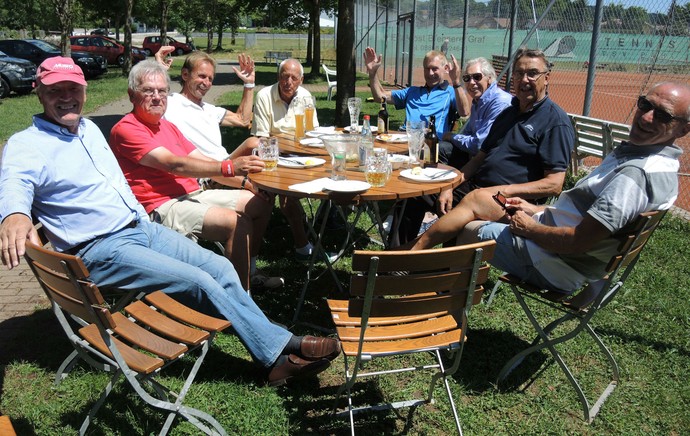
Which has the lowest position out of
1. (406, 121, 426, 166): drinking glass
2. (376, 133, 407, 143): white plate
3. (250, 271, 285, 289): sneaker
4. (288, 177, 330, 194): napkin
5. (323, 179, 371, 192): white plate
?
(250, 271, 285, 289): sneaker

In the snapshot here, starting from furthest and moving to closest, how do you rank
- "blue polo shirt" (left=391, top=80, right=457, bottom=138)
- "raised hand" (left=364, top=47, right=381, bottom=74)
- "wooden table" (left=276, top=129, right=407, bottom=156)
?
"blue polo shirt" (left=391, top=80, right=457, bottom=138) < "raised hand" (left=364, top=47, right=381, bottom=74) < "wooden table" (left=276, top=129, right=407, bottom=156)

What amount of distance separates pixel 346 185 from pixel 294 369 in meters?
1.08

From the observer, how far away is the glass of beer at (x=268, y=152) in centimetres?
368

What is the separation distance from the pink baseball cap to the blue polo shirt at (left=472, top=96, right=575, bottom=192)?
2.64 m

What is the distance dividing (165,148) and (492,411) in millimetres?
2491

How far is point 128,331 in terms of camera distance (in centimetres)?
256

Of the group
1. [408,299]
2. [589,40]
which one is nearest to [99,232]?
[408,299]

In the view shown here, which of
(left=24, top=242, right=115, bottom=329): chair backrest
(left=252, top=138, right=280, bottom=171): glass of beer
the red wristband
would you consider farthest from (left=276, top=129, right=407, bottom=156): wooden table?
(left=24, top=242, right=115, bottom=329): chair backrest

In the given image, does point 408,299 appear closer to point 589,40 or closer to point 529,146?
point 529,146

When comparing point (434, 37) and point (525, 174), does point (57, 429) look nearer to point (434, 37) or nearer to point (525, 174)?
point (525, 174)

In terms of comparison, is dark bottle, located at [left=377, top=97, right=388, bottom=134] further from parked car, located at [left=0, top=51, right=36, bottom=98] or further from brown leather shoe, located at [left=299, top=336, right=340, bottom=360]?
parked car, located at [left=0, top=51, right=36, bottom=98]

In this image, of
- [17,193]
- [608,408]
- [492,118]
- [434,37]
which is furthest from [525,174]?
[434,37]

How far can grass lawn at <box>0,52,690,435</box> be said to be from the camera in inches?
109

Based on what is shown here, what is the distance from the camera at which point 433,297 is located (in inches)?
89.0
